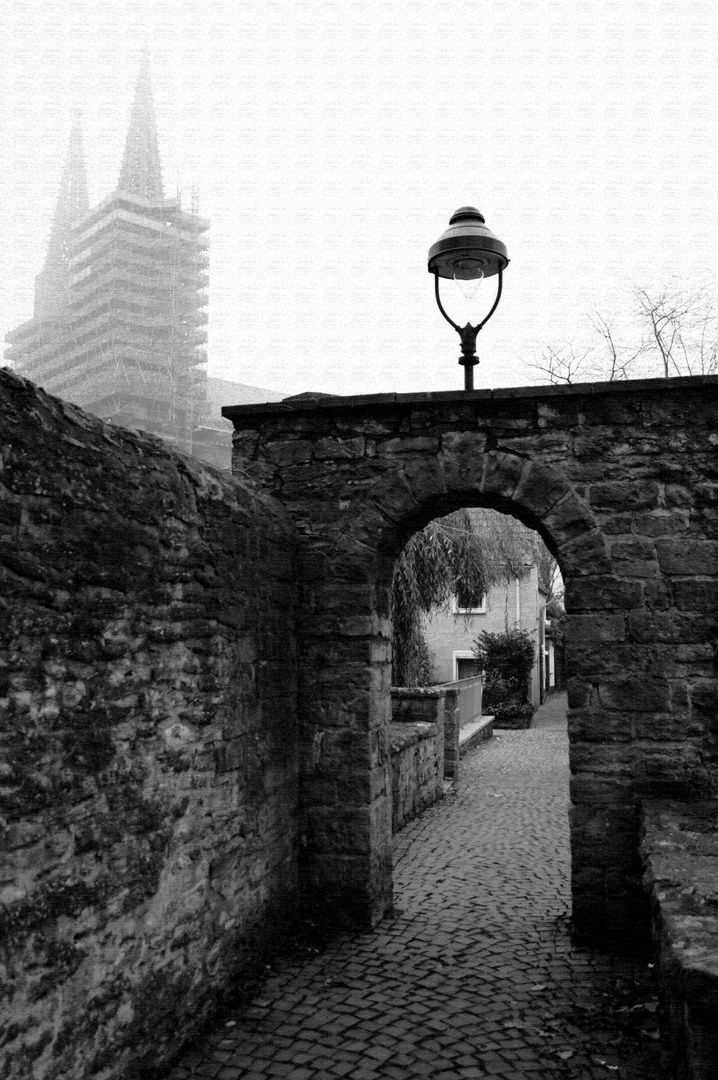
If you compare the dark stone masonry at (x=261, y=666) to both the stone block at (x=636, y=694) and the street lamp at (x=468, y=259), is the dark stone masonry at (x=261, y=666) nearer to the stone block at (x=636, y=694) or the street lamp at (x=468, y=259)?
the stone block at (x=636, y=694)

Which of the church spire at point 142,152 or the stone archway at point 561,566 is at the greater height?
the church spire at point 142,152

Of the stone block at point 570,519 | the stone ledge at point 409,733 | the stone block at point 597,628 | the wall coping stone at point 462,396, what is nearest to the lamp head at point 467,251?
the wall coping stone at point 462,396

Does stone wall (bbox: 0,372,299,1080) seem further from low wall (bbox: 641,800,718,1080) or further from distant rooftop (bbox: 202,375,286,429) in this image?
distant rooftop (bbox: 202,375,286,429)

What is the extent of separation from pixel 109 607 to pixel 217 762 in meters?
1.25

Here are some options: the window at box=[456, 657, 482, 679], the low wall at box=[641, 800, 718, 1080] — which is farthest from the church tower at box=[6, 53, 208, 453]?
the low wall at box=[641, 800, 718, 1080]

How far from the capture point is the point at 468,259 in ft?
18.5

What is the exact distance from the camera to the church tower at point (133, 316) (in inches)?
2621

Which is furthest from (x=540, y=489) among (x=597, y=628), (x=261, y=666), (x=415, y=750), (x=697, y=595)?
(x=415, y=750)

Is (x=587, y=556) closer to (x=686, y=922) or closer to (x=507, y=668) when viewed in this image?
(x=686, y=922)

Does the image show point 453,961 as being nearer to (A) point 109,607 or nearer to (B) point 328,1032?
(B) point 328,1032

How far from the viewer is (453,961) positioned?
4.80 meters

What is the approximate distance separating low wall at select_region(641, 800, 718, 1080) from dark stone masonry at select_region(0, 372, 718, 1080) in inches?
19.7

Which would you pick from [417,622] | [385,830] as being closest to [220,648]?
[385,830]

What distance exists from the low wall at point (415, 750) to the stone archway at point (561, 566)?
262 cm
